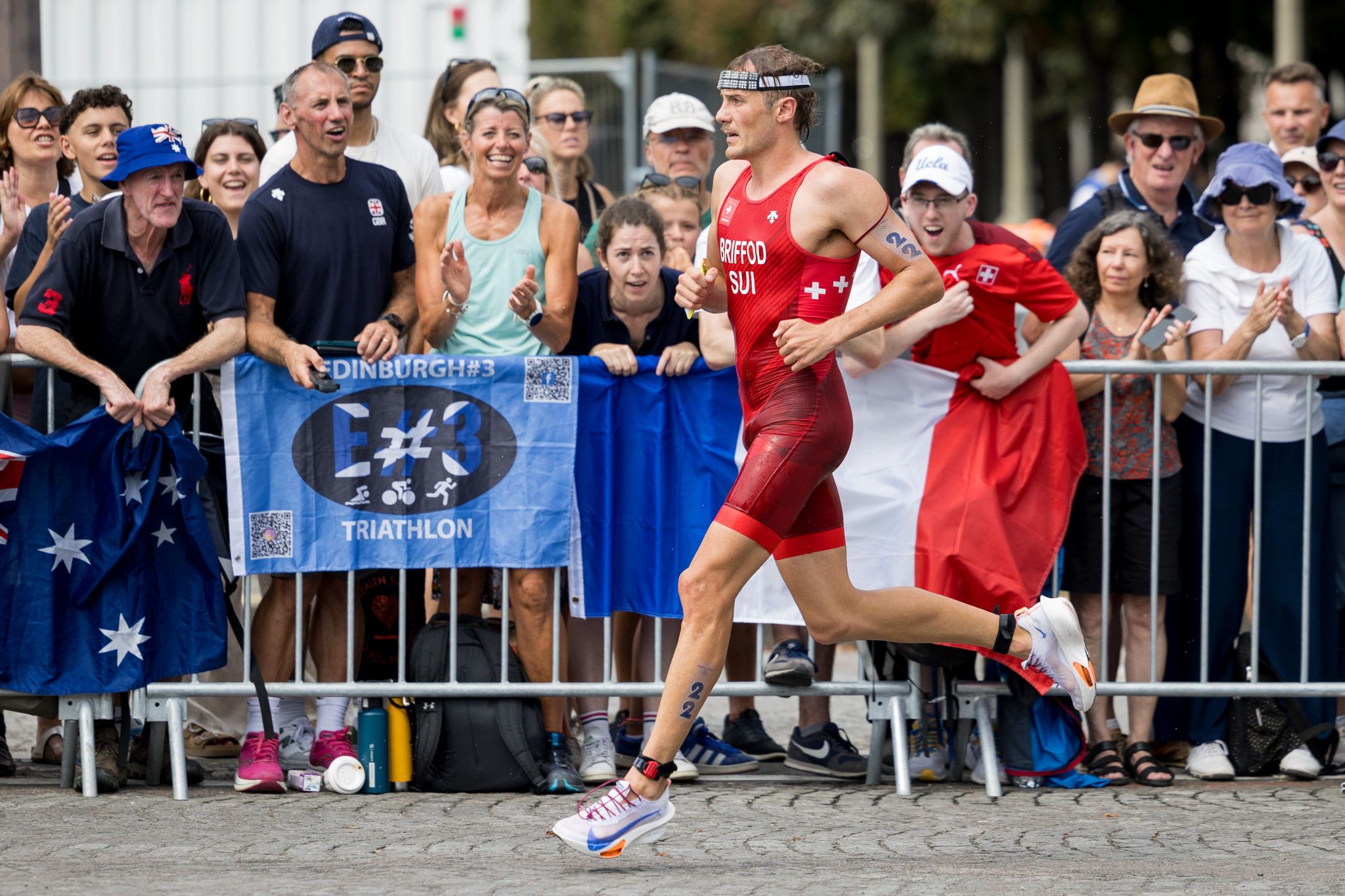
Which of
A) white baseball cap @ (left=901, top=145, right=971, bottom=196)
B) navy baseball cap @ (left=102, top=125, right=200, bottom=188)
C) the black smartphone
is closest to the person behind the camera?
navy baseball cap @ (left=102, top=125, right=200, bottom=188)

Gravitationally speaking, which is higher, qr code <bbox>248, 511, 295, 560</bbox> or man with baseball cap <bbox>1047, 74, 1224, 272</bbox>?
man with baseball cap <bbox>1047, 74, 1224, 272</bbox>

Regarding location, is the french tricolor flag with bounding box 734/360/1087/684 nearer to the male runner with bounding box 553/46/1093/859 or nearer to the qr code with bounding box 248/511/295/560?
the male runner with bounding box 553/46/1093/859

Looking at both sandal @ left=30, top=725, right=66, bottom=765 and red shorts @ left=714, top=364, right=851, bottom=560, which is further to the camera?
sandal @ left=30, top=725, right=66, bottom=765

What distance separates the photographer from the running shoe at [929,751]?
295 inches

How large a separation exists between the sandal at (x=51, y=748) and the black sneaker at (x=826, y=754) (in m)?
3.00

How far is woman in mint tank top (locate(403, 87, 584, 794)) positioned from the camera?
7316mm

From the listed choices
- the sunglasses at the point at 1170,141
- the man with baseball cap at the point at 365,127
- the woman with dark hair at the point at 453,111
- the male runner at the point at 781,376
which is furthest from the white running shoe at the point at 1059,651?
the woman with dark hair at the point at 453,111

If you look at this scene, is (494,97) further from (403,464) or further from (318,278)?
(403,464)

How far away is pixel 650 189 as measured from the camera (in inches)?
334

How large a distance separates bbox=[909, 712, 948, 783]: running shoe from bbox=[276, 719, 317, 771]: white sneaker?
93.6 inches

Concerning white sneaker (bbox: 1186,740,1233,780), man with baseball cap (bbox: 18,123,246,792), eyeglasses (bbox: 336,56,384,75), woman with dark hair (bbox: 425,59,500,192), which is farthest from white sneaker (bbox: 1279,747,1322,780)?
eyeglasses (bbox: 336,56,384,75)

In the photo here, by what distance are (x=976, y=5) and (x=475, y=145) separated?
20.8 meters

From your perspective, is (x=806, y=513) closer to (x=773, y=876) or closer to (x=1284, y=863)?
(x=773, y=876)

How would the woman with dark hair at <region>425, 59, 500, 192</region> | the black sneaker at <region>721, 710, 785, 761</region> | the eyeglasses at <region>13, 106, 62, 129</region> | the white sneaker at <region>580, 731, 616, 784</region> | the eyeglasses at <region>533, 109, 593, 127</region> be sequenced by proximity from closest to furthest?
the white sneaker at <region>580, 731, 616, 784</region>
the black sneaker at <region>721, 710, 785, 761</region>
the eyeglasses at <region>13, 106, 62, 129</region>
the woman with dark hair at <region>425, 59, 500, 192</region>
the eyeglasses at <region>533, 109, 593, 127</region>
